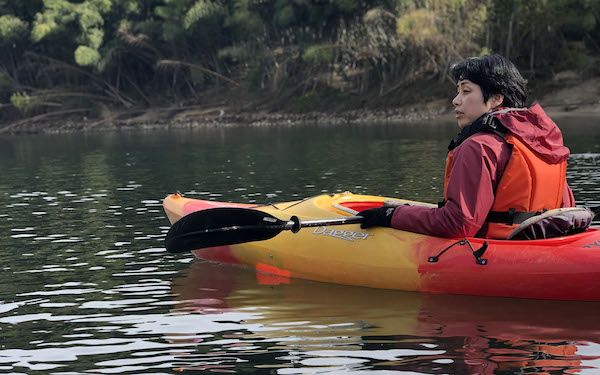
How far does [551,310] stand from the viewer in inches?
218

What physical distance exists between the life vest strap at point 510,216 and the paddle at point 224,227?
49.6 inches

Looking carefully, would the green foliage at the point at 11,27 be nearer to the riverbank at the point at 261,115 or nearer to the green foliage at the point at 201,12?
the riverbank at the point at 261,115

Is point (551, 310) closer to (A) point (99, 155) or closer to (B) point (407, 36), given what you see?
(A) point (99, 155)

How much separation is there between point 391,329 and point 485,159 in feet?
3.75

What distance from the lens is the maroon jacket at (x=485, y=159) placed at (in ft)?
17.3

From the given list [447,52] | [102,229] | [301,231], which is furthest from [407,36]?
[301,231]

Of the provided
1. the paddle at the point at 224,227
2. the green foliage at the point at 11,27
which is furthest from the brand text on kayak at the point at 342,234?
the green foliage at the point at 11,27

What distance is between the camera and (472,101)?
5.41 metres

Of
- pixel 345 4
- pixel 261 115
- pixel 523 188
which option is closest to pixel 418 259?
pixel 523 188

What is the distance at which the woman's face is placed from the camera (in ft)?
17.7

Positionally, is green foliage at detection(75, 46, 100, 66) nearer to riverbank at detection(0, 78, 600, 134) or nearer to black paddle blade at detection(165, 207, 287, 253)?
riverbank at detection(0, 78, 600, 134)

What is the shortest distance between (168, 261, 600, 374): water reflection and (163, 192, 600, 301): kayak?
9 centimetres

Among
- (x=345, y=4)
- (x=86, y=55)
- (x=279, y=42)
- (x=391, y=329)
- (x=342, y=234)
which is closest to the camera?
(x=391, y=329)

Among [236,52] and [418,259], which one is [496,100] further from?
[236,52]
